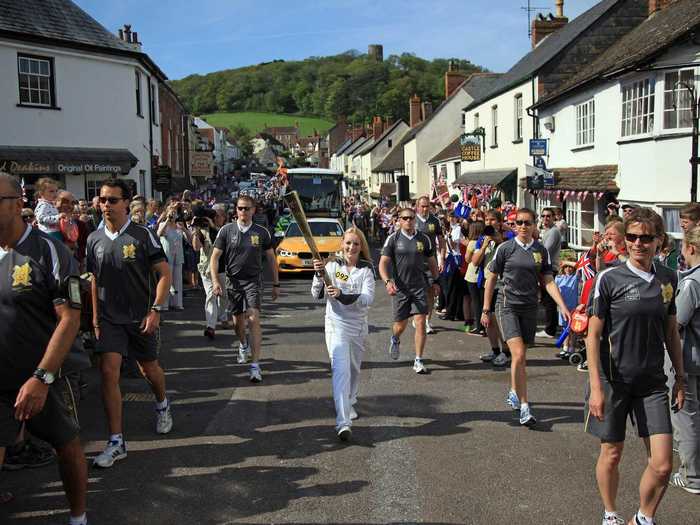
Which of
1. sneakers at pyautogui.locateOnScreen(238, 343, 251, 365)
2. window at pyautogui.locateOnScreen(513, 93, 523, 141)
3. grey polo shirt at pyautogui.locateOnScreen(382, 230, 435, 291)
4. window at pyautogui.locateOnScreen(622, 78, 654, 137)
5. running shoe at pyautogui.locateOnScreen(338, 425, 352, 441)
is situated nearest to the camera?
running shoe at pyautogui.locateOnScreen(338, 425, 352, 441)

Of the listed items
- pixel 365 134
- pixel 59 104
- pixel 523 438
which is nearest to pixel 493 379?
pixel 523 438

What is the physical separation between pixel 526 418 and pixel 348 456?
5.77 feet

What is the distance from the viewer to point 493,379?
7836mm

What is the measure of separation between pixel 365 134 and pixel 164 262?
86040mm

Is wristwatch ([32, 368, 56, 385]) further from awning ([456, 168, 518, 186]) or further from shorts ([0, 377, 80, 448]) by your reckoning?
awning ([456, 168, 518, 186])

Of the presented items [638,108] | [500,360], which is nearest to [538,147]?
[638,108]

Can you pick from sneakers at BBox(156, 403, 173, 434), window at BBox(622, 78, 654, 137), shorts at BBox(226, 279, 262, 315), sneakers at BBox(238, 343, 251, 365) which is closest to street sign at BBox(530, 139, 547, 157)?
window at BBox(622, 78, 654, 137)

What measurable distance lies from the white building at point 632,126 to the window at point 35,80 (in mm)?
15323

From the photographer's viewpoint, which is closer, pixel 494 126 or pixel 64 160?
pixel 64 160

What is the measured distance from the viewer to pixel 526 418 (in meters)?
6.07

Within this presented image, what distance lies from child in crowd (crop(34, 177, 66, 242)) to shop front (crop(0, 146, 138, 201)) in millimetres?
10070

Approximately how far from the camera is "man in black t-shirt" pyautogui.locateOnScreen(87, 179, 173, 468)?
5309 millimetres

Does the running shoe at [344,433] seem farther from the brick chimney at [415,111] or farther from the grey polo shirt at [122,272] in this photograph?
the brick chimney at [415,111]

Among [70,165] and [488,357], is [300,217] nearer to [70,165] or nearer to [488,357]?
[488,357]
